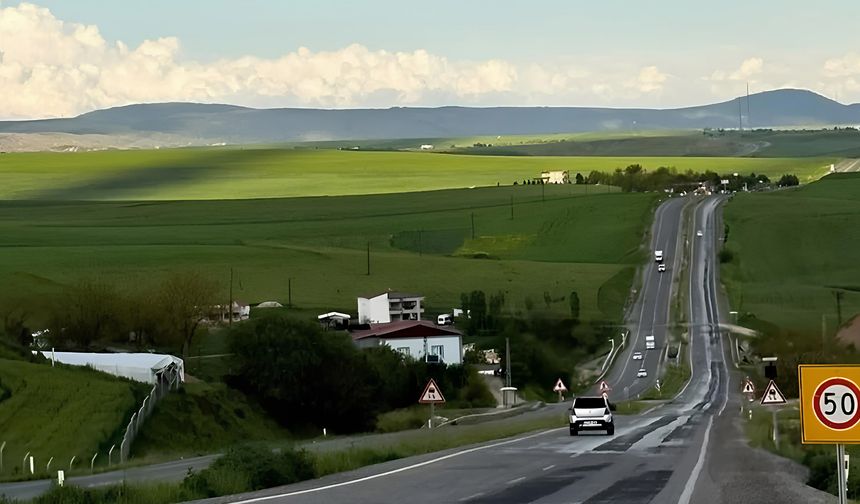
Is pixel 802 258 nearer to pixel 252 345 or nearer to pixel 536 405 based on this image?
pixel 536 405

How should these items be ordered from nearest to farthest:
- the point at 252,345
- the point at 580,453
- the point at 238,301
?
the point at 580,453 < the point at 252,345 < the point at 238,301

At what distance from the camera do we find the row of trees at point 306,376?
2864 inches

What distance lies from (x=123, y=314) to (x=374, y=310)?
2502 cm

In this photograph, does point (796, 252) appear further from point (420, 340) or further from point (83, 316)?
point (83, 316)

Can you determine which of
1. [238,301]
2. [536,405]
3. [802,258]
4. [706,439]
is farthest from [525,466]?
[802,258]

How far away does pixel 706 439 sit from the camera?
42.4 m

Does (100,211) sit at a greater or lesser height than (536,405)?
greater

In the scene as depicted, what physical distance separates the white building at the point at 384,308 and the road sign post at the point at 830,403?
93108 mm

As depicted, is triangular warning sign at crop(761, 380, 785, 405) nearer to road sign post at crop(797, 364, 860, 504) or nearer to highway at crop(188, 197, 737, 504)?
highway at crop(188, 197, 737, 504)

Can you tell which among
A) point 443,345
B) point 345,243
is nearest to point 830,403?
point 443,345

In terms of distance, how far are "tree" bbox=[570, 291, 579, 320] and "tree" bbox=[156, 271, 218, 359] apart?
2333 centimetres

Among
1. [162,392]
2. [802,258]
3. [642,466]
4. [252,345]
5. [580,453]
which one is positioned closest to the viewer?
[642,466]

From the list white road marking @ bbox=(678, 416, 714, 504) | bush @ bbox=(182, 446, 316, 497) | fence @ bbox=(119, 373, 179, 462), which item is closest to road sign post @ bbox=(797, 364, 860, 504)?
white road marking @ bbox=(678, 416, 714, 504)

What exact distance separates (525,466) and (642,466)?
245cm
